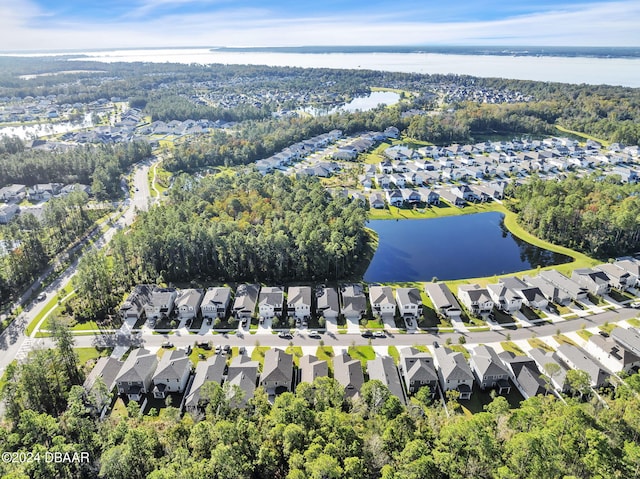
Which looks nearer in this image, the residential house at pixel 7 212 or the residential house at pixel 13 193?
the residential house at pixel 7 212

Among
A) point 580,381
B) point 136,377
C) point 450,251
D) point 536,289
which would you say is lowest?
point 450,251

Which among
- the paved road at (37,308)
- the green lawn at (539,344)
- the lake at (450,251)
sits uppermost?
the paved road at (37,308)

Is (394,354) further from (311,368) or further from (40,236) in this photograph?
(40,236)

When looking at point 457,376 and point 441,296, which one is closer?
point 457,376

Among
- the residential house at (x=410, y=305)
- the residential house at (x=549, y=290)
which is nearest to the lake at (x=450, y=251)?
the residential house at (x=549, y=290)

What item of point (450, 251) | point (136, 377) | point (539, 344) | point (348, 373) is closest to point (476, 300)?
point (539, 344)

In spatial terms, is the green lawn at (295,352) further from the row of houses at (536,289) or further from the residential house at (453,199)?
the residential house at (453,199)

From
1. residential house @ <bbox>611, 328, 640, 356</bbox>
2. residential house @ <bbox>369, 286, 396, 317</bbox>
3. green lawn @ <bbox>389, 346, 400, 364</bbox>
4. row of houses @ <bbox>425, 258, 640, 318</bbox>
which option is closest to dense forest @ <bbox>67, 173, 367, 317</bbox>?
residential house @ <bbox>369, 286, 396, 317</bbox>

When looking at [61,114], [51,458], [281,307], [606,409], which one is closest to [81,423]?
[51,458]
